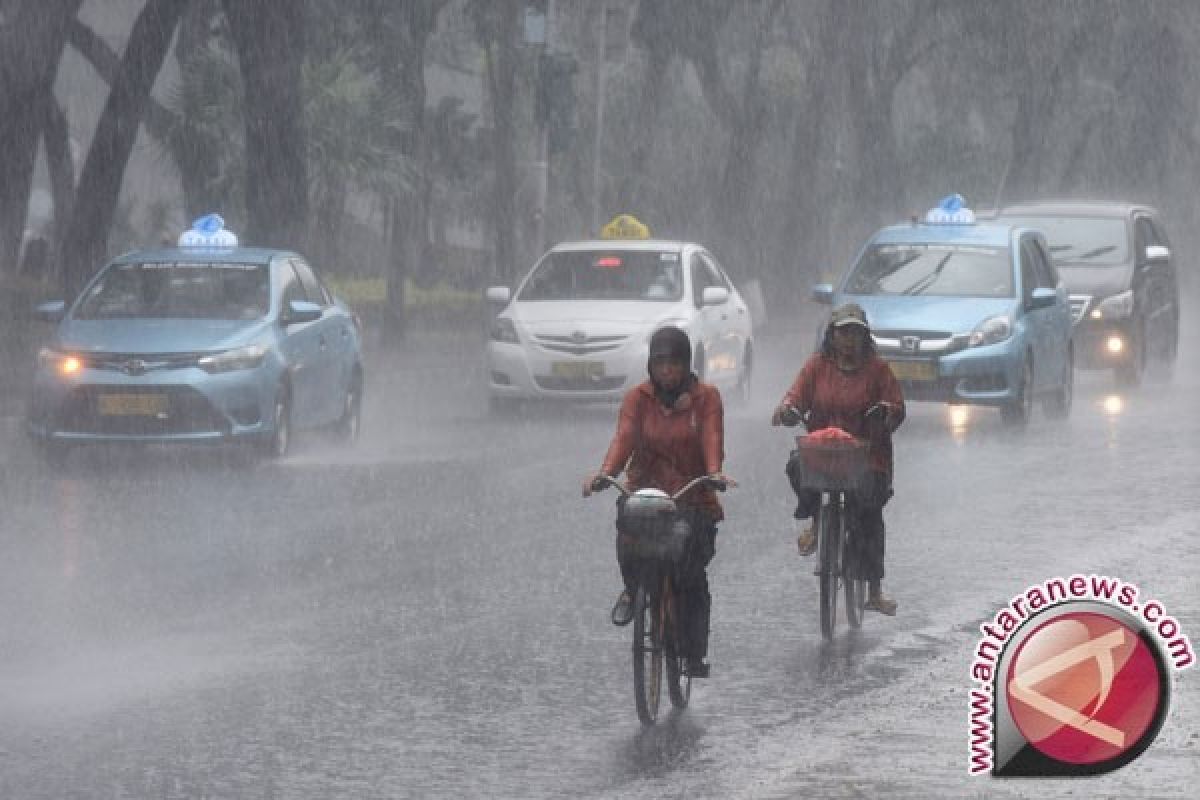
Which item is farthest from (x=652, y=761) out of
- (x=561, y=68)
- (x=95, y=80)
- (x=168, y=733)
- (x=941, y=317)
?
(x=95, y=80)

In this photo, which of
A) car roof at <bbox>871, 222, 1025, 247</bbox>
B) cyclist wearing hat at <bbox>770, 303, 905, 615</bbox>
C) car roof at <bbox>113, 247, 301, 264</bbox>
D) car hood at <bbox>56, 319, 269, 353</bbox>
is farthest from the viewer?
car roof at <bbox>871, 222, 1025, 247</bbox>

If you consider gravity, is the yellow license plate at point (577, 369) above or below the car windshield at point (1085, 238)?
below

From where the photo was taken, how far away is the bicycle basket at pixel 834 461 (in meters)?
11.0

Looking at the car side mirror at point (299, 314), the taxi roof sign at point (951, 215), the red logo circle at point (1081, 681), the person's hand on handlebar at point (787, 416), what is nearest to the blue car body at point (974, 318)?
the taxi roof sign at point (951, 215)

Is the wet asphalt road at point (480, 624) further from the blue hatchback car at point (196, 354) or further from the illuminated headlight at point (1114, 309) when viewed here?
the illuminated headlight at point (1114, 309)

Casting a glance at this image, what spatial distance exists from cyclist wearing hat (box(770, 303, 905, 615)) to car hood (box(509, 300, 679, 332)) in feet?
38.0

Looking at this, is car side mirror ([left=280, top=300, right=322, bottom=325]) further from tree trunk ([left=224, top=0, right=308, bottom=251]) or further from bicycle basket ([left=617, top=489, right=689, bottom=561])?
bicycle basket ([left=617, top=489, right=689, bottom=561])

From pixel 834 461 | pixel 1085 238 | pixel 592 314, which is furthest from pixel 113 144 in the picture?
pixel 834 461

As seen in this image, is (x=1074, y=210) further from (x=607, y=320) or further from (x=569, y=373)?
(x=569, y=373)

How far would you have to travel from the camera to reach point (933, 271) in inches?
923

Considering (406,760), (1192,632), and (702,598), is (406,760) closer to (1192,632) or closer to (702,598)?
(702,598)

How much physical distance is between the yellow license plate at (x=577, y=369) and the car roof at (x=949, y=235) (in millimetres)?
2686

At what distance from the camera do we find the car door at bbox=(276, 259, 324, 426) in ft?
64.2
